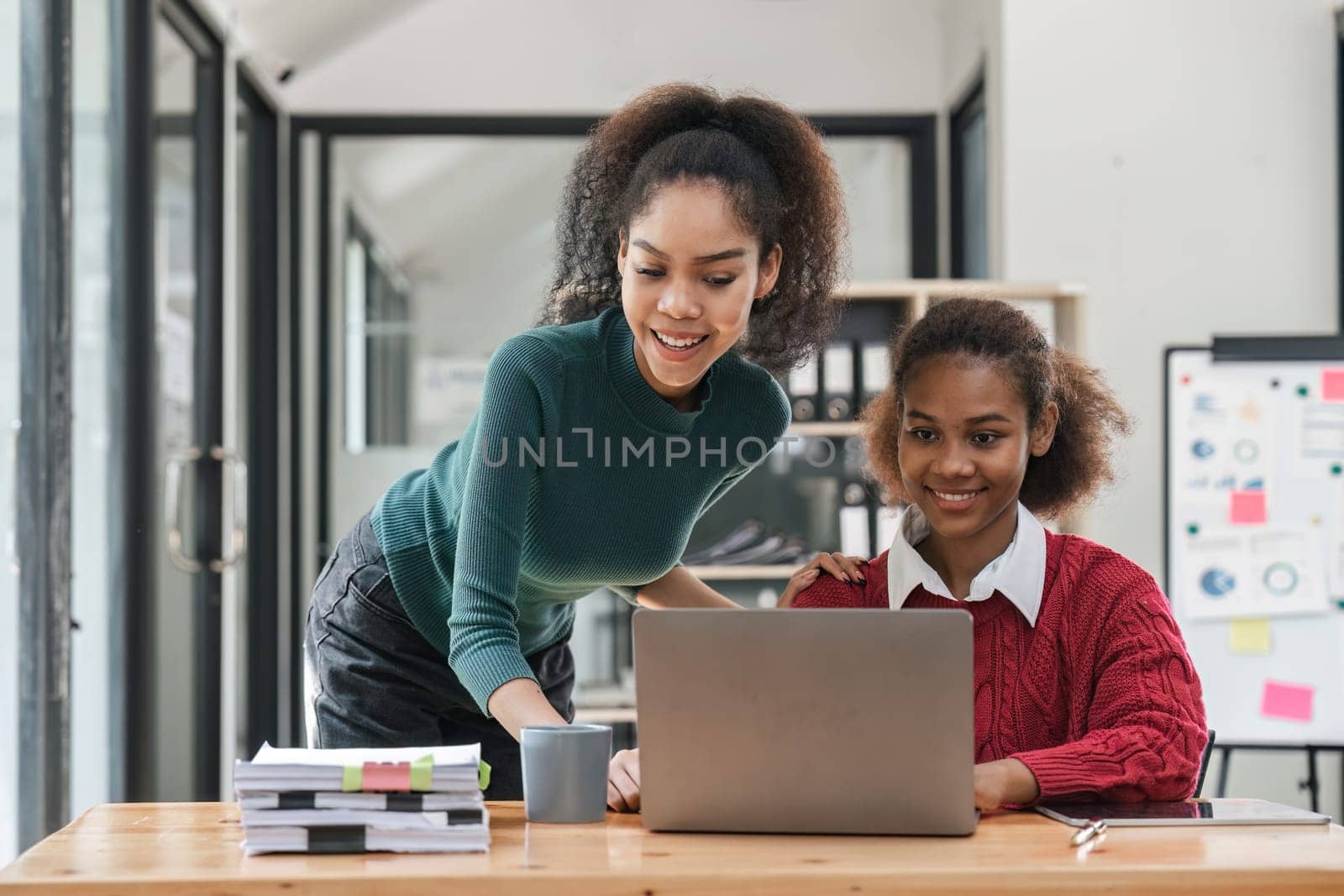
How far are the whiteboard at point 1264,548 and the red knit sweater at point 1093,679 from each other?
1943 millimetres

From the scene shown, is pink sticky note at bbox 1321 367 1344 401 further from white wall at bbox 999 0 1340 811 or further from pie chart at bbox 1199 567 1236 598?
pie chart at bbox 1199 567 1236 598

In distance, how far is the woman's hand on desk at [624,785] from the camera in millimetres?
1351

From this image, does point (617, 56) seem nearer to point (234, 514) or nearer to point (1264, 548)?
point (234, 514)

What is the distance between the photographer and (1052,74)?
3.78 metres

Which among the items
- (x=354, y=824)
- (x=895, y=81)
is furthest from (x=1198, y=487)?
(x=354, y=824)

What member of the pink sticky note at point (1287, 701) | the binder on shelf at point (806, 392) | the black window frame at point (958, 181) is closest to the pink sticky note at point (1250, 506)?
the pink sticky note at point (1287, 701)

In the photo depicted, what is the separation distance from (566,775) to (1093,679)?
1.98 ft

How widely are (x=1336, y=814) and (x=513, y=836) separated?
3013 mm

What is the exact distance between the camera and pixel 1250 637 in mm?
3420

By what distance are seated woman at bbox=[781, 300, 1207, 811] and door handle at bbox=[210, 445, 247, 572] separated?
2.14 metres

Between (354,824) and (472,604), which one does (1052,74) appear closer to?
(472,604)

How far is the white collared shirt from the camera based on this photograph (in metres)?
1.60

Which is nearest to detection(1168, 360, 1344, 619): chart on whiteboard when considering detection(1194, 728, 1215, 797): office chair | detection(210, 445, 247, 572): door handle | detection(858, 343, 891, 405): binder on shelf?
detection(858, 343, 891, 405): binder on shelf

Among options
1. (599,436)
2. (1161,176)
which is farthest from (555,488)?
(1161,176)
